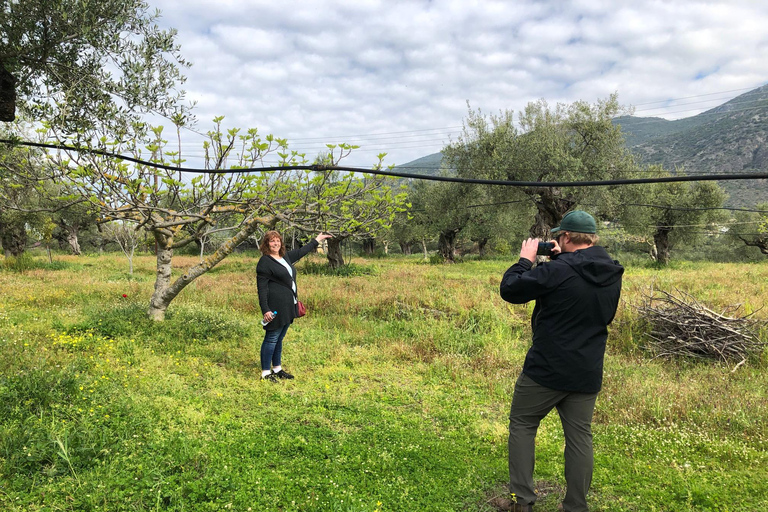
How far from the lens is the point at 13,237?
21.8 meters

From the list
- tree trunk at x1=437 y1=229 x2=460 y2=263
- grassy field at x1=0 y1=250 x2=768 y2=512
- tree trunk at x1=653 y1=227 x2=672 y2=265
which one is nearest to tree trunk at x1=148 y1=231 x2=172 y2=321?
grassy field at x1=0 y1=250 x2=768 y2=512

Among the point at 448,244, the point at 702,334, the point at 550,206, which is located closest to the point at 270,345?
the point at 702,334

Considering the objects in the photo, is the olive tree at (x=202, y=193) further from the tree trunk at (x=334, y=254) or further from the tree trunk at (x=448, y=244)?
the tree trunk at (x=448, y=244)

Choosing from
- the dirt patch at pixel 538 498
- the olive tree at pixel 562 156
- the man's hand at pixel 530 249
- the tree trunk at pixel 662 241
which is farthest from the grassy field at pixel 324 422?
the tree trunk at pixel 662 241

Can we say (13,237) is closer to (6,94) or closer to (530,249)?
(6,94)

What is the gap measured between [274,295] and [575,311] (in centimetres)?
430

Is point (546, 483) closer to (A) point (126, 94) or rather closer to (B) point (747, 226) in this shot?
(A) point (126, 94)

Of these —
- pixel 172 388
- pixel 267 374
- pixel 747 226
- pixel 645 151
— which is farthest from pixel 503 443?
pixel 645 151

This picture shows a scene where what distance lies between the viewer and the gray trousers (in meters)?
3.00

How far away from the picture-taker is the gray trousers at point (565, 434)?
3.00m

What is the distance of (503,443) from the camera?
454 cm

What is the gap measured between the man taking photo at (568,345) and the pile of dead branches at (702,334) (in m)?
6.36

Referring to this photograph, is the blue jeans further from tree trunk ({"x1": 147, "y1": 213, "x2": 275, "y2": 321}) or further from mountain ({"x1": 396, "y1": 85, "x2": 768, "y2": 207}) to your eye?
mountain ({"x1": 396, "y1": 85, "x2": 768, "y2": 207})

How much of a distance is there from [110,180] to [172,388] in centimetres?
349
